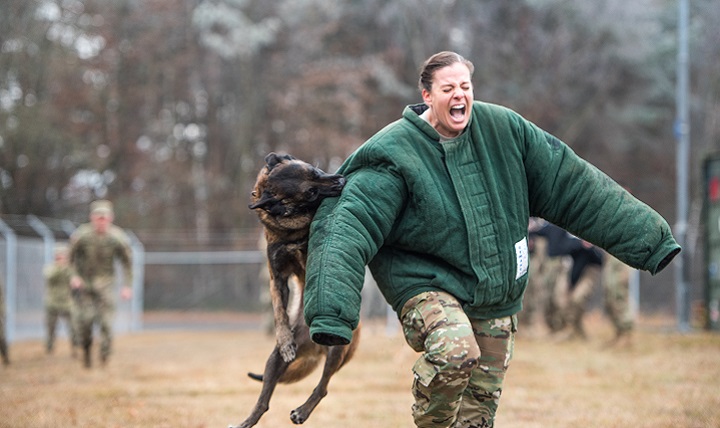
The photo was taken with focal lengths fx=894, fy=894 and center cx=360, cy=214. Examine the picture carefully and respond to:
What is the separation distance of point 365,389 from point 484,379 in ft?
16.3

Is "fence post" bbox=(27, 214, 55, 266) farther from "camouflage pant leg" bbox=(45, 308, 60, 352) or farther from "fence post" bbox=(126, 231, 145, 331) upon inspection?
"fence post" bbox=(126, 231, 145, 331)

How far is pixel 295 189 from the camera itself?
186 inches

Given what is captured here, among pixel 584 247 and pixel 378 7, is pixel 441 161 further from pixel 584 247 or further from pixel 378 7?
pixel 378 7

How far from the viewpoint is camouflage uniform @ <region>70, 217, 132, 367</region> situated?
12180 mm

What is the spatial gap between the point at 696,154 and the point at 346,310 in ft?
81.3

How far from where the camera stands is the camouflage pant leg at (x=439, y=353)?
426cm

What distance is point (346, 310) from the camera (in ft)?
13.7

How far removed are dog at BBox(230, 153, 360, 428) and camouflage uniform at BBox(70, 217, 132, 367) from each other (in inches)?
294

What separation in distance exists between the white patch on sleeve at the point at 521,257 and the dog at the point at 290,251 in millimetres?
971

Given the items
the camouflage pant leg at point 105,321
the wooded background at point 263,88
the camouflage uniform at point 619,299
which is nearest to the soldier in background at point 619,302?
the camouflage uniform at point 619,299

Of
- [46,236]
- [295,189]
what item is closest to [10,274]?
[46,236]

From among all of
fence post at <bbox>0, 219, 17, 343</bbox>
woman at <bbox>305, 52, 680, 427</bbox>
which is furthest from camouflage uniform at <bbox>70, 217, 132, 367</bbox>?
woman at <bbox>305, 52, 680, 427</bbox>

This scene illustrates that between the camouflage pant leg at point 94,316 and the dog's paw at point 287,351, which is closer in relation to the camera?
the dog's paw at point 287,351

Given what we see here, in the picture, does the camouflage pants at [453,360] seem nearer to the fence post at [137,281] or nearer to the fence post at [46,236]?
the fence post at [46,236]
